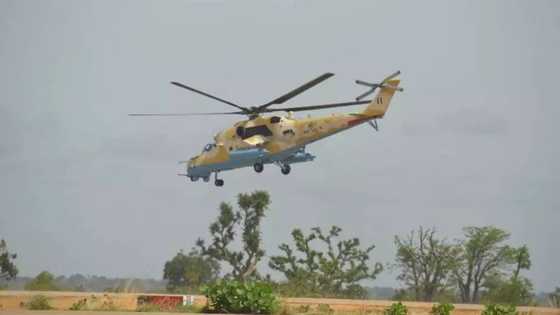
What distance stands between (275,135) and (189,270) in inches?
794

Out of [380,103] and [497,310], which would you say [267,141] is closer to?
[380,103]

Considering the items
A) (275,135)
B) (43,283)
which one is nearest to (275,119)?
(275,135)

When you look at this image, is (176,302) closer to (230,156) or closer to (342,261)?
(230,156)

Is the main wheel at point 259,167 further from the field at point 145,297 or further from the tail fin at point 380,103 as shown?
the field at point 145,297

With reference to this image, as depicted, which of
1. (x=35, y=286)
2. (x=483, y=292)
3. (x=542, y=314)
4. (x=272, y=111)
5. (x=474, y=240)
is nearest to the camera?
(x=542, y=314)

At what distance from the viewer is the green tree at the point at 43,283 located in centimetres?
4853

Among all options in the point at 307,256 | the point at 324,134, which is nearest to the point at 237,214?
the point at 307,256

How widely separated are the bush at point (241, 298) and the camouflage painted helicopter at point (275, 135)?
52.8ft

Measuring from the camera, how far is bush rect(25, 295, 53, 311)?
106 ft

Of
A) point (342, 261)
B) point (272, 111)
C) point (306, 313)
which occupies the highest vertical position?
point (272, 111)

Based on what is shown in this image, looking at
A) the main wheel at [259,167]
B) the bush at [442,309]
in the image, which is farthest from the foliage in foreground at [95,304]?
the main wheel at [259,167]

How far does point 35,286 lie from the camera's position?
1935 inches

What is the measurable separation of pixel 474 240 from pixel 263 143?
24.7 m

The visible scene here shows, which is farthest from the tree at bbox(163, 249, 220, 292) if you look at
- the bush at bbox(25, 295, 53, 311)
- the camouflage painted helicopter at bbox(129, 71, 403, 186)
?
the bush at bbox(25, 295, 53, 311)
